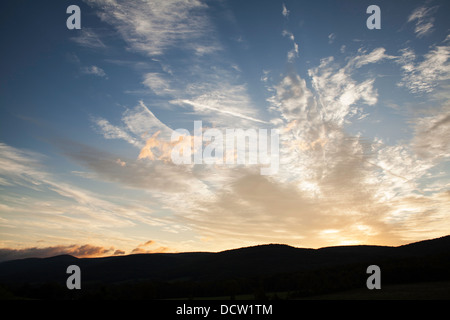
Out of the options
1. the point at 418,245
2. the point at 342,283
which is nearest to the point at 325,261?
the point at 418,245

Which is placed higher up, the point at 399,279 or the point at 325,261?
the point at 399,279

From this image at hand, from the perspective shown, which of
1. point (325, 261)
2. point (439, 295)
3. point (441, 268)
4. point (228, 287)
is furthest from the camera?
point (325, 261)

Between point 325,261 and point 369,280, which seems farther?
point 325,261

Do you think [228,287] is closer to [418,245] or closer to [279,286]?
[279,286]

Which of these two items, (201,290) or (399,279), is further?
(201,290)

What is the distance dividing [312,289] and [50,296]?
114 meters

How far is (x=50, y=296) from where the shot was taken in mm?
119750
